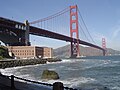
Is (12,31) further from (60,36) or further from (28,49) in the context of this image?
(60,36)

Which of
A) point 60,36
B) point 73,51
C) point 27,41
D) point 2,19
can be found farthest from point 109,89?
point 73,51

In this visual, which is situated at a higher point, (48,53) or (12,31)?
(12,31)

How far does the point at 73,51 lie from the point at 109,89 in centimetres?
9381

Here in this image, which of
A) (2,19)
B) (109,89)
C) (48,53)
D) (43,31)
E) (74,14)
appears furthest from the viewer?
(74,14)

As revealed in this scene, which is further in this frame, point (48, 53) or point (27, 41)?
point (48, 53)

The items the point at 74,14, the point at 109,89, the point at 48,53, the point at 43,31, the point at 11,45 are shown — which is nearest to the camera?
the point at 109,89

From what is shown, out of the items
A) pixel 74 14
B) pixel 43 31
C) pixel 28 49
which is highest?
pixel 74 14

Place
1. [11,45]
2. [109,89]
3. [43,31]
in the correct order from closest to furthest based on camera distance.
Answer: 1. [109,89]
2. [43,31]
3. [11,45]

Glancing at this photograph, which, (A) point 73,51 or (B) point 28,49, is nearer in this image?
(B) point 28,49

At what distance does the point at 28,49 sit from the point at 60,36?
12784 mm

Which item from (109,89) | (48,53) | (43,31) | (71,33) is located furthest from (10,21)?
(109,89)

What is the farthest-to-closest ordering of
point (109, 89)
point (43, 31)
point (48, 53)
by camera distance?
point (48, 53) < point (43, 31) < point (109, 89)

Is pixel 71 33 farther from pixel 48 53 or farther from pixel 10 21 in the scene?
pixel 10 21

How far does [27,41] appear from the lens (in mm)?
89000
